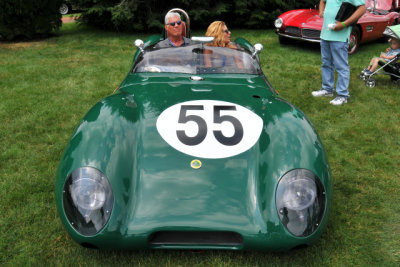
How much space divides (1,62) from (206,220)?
710 centimetres

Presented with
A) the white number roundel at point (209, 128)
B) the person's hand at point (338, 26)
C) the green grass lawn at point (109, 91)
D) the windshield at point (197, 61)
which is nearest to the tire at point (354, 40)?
the green grass lawn at point (109, 91)

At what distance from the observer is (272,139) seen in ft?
7.86

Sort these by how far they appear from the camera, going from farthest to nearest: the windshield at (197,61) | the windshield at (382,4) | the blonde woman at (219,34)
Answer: the windshield at (382,4) → the blonde woman at (219,34) → the windshield at (197,61)

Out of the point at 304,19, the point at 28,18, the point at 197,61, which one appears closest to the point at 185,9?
the point at 304,19

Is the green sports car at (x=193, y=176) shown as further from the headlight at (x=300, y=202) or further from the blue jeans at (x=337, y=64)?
the blue jeans at (x=337, y=64)

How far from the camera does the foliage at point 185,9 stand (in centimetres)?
971

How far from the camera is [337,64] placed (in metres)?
5.13

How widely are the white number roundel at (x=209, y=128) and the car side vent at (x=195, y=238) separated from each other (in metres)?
0.50

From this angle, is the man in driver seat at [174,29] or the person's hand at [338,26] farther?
the person's hand at [338,26]

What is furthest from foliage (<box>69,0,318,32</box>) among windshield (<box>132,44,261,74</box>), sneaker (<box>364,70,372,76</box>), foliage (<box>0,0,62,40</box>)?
windshield (<box>132,44,261,74</box>)

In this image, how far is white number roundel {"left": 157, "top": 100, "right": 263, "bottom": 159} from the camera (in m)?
2.33

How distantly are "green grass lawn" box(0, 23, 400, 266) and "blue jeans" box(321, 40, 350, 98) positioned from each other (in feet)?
0.96

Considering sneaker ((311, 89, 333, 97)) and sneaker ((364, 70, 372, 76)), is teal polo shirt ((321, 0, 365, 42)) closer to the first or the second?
sneaker ((311, 89, 333, 97))

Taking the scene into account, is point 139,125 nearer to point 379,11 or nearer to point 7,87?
point 7,87
